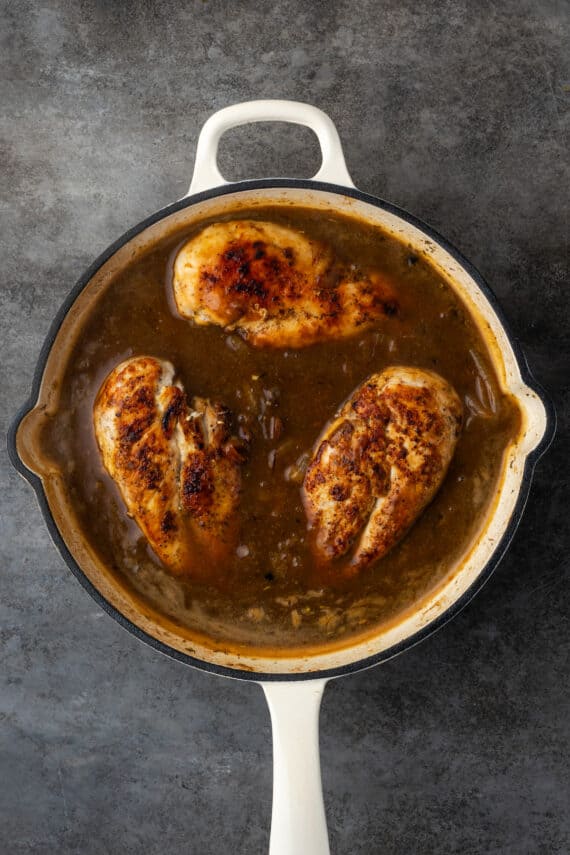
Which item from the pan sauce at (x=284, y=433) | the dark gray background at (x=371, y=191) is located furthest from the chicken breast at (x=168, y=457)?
the dark gray background at (x=371, y=191)

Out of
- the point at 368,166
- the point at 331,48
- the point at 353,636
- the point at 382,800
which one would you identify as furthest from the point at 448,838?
the point at 331,48

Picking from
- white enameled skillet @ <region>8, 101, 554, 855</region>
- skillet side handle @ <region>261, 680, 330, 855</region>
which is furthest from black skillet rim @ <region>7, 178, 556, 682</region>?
skillet side handle @ <region>261, 680, 330, 855</region>

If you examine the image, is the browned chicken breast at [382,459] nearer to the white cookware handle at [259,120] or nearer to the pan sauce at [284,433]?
the pan sauce at [284,433]

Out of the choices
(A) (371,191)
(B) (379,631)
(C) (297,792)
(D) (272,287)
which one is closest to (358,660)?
(B) (379,631)

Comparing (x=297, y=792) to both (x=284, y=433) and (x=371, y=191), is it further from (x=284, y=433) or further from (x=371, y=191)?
(x=371, y=191)

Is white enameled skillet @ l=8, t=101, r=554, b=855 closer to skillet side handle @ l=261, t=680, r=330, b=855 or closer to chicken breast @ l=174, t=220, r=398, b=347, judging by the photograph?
skillet side handle @ l=261, t=680, r=330, b=855

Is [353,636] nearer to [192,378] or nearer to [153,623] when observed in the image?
[153,623]

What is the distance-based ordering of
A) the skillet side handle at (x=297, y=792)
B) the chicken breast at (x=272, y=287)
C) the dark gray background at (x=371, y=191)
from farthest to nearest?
the dark gray background at (x=371, y=191) → the chicken breast at (x=272, y=287) → the skillet side handle at (x=297, y=792)
